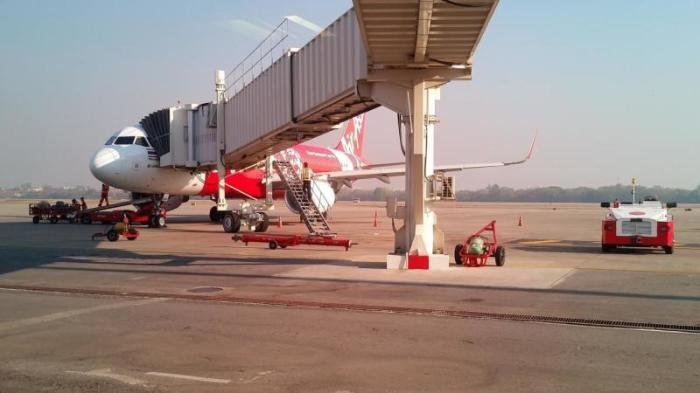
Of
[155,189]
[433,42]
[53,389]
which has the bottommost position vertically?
[53,389]

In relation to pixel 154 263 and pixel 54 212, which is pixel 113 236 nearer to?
pixel 154 263

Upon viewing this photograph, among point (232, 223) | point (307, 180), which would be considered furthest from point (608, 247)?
point (232, 223)

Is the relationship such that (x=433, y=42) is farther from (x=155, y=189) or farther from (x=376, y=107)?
(x=155, y=189)

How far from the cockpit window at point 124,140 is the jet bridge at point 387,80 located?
842cm

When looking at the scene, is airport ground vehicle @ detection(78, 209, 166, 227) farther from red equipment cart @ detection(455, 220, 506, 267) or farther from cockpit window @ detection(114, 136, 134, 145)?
red equipment cart @ detection(455, 220, 506, 267)

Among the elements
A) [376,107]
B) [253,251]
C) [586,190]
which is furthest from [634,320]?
[586,190]

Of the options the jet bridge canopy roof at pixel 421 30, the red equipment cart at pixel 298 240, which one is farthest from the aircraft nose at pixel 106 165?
the jet bridge canopy roof at pixel 421 30

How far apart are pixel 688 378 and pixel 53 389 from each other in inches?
226

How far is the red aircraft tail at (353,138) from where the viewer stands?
48.9 metres

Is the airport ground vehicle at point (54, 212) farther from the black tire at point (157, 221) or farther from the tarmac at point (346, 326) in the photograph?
the tarmac at point (346, 326)

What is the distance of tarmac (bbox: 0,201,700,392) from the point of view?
595cm

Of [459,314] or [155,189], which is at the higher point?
[155,189]

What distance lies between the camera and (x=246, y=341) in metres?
7.48

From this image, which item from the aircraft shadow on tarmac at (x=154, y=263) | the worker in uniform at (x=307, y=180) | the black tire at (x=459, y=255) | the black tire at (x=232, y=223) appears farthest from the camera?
the black tire at (x=232, y=223)
